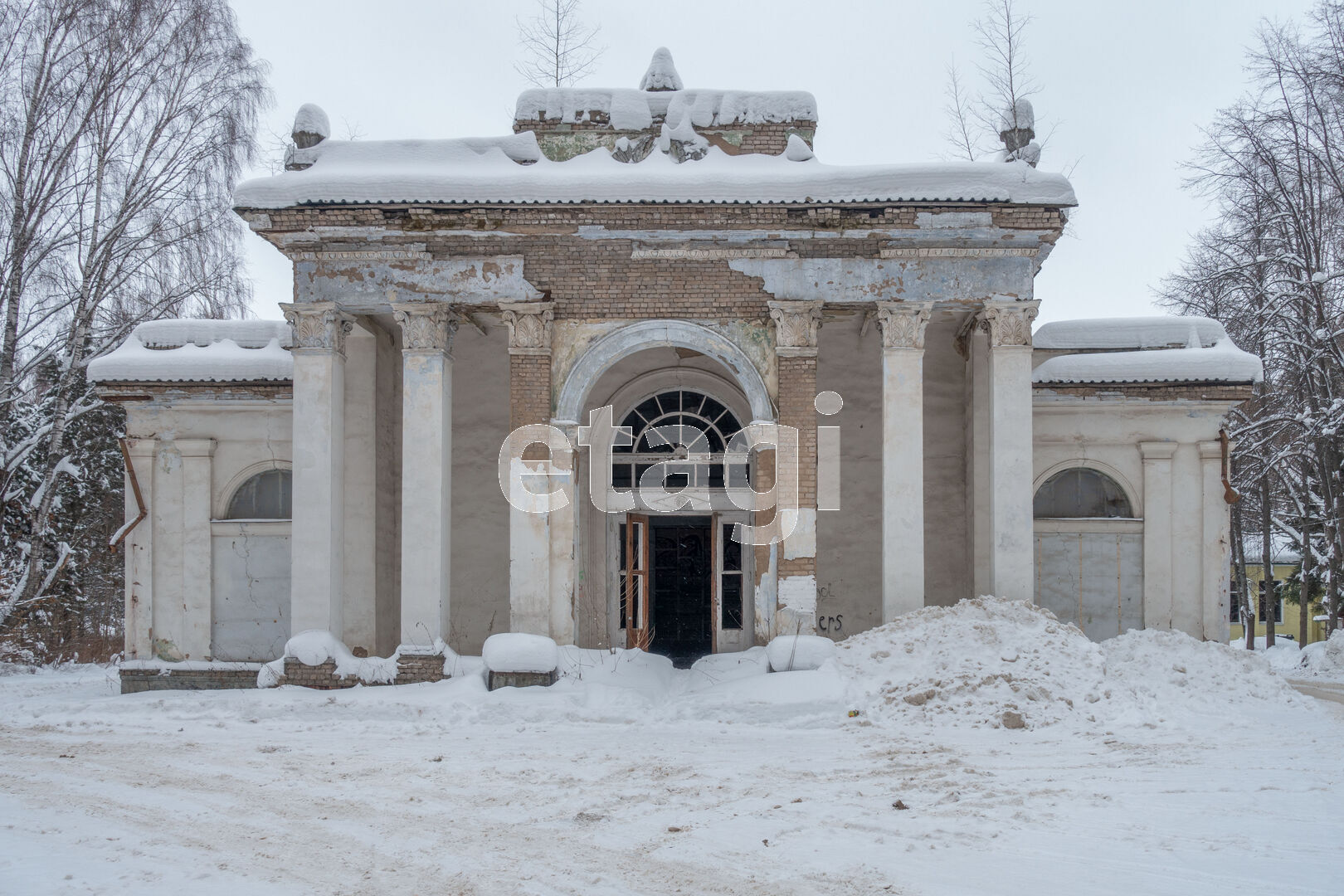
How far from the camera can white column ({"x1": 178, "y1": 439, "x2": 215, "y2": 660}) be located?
12.1 metres

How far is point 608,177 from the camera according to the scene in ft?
33.2

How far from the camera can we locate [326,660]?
991 centimetres

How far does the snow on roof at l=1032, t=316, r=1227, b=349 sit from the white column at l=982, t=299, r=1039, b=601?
7.93 ft

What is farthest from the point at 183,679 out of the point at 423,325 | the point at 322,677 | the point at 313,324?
the point at 423,325

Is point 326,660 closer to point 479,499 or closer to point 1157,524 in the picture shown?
point 479,499

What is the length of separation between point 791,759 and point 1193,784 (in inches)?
105

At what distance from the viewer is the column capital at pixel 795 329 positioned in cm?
1031

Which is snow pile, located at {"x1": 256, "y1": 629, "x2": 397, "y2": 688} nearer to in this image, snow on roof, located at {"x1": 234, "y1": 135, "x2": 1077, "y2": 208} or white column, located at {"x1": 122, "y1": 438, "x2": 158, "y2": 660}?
white column, located at {"x1": 122, "y1": 438, "x2": 158, "y2": 660}

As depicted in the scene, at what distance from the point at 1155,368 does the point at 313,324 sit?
10.4 m

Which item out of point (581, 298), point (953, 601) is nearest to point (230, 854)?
point (581, 298)

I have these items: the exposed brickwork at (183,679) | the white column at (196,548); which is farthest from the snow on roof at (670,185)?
the exposed brickwork at (183,679)

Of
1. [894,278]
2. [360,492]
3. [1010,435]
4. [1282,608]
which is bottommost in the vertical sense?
[1282,608]

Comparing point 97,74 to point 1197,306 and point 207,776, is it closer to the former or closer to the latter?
point 207,776

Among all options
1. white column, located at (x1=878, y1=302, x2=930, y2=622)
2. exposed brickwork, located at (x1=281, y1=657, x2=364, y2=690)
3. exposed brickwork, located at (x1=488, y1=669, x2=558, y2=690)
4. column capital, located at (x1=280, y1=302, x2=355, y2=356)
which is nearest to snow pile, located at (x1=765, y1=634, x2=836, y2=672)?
white column, located at (x1=878, y1=302, x2=930, y2=622)
